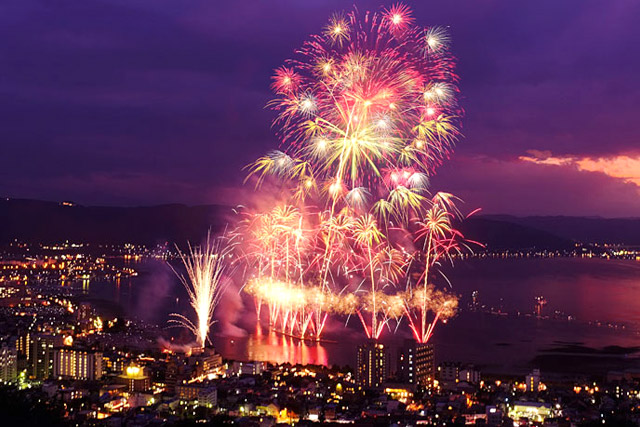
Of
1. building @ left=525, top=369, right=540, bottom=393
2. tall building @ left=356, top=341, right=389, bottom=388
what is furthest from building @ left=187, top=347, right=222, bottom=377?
building @ left=525, top=369, right=540, bottom=393

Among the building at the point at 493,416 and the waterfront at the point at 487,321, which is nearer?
the building at the point at 493,416

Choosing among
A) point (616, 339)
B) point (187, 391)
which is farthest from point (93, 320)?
point (616, 339)

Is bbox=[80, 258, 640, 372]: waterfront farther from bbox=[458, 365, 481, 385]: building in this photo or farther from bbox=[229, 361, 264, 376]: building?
bbox=[458, 365, 481, 385]: building

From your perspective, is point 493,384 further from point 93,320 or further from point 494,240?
point 494,240

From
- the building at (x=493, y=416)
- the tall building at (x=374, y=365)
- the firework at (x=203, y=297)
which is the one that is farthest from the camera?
the firework at (x=203, y=297)

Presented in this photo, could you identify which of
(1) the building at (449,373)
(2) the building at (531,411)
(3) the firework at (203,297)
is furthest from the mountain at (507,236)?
(2) the building at (531,411)

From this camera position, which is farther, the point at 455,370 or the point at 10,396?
the point at 455,370

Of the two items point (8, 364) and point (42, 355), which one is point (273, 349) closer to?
point (42, 355)

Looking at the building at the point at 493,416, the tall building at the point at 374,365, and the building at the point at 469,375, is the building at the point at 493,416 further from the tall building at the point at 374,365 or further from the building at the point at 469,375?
the tall building at the point at 374,365

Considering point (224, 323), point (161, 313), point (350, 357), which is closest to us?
point (350, 357)
